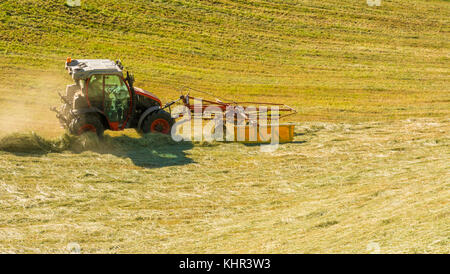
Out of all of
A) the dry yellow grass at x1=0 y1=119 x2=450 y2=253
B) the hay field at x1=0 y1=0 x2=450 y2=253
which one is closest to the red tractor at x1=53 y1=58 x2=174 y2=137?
the hay field at x1=0 y1=0 x2=450 y2=253

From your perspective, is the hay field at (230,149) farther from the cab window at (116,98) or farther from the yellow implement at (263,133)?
the cab window at (116,98)

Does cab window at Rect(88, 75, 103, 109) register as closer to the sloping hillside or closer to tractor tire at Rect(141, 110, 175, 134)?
tractor tire at Rect(141, 110, 175, 134)

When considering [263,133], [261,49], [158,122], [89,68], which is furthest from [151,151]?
[261,49]

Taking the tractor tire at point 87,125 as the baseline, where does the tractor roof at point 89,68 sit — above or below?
above

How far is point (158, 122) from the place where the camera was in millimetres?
14781

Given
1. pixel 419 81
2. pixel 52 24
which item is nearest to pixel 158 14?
pixel 52 24

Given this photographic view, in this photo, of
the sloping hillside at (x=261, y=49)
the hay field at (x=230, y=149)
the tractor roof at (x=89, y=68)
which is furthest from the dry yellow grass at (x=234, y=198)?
the sloping hillside at (x=261, y=49)

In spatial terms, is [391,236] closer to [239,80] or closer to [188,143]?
[188,143]

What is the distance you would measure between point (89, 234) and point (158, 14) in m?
21.7

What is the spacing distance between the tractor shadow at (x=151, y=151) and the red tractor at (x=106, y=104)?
0.52 m

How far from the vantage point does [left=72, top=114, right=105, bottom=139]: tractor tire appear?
13570mm

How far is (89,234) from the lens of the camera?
9.19 m

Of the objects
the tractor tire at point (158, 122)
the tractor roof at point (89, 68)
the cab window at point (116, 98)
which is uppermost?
the tractor roof at point (89, 68)

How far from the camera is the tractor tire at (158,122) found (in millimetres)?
14625
